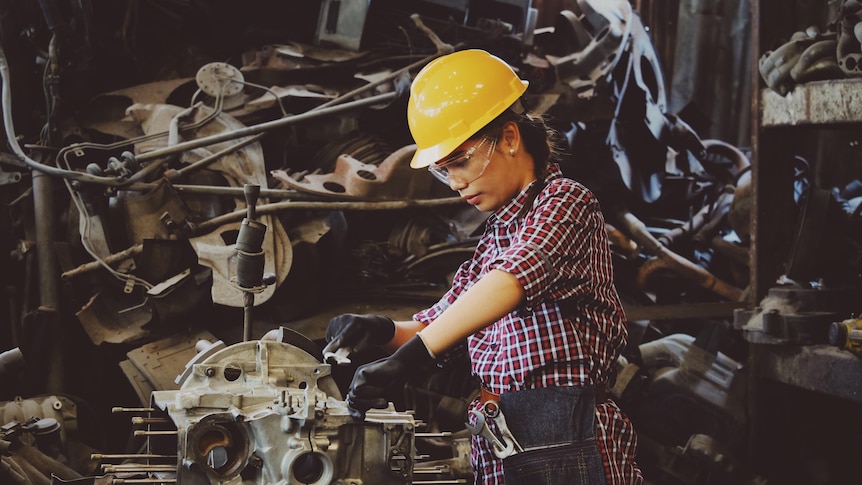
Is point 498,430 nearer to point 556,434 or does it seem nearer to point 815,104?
point 556,434

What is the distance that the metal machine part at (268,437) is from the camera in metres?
1.89

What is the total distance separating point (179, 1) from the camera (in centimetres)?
484

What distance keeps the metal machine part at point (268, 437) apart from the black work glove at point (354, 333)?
0.43 feet

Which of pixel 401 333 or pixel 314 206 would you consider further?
pixel 314 206

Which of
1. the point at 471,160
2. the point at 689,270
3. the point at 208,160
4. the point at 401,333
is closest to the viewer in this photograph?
the point at 471,160

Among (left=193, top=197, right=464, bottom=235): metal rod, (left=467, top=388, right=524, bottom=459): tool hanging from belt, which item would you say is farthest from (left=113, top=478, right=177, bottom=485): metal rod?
(left=193, top=197, right=464, bottom=235): metal rod

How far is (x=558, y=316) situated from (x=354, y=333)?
0.47 meters

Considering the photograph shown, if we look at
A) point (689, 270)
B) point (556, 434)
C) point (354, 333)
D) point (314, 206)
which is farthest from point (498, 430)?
point (689, 270)

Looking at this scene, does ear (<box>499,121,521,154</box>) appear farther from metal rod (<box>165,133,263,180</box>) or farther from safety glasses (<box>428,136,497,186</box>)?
metal rod (<box>165,133,263,180</box>)

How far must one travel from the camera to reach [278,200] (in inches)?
165

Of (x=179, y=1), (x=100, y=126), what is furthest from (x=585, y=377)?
(x=179, y=1)

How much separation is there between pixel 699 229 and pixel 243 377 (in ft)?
12.3

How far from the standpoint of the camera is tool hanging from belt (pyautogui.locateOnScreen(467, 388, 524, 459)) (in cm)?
192

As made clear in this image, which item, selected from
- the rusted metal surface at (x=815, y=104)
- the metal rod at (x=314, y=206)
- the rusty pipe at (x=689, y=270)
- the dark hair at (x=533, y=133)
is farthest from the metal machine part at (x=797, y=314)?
the dark hair at (x=533, y=133)
